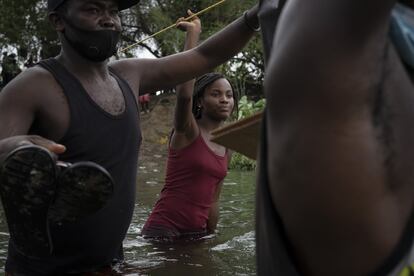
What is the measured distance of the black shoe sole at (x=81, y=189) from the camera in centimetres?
209

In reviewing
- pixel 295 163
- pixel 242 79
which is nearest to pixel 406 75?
pixel 295 163

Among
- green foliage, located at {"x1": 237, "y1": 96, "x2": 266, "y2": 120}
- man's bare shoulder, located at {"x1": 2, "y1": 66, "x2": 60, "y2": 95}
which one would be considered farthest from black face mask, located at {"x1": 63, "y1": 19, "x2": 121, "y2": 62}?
green foliage, located at {"x1": 237, "y1": 96, "x2": 266, "y2": 120}

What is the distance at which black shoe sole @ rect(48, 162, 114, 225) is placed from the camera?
6.86 feet

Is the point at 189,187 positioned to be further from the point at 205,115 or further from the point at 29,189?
the point at 29,189

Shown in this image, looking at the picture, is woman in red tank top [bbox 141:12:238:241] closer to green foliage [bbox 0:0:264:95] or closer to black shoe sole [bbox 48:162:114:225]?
black shoe sole [bbox 48:162:114:225]

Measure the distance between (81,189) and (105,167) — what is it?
658mm

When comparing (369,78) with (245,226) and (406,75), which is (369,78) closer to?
(406,75)

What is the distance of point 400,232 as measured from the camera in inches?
Result: 33.0

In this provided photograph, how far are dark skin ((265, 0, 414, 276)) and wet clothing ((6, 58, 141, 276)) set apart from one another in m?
1.95

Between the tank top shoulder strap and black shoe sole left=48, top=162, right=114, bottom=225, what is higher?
the tank top shoulder strap

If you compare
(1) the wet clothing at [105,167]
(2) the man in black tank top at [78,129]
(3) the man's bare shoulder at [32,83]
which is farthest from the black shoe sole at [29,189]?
(3) the man's bare shoulder at [32,83]

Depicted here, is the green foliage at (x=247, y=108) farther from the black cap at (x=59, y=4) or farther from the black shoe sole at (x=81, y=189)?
the black shoe sole at (x=81, y=189)

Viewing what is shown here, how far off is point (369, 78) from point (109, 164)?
2.09m

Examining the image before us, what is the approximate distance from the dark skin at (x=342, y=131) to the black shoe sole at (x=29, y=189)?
1.30m
